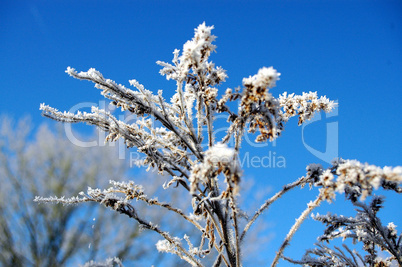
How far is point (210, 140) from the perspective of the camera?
2033 mm

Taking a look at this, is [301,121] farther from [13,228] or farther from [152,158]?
[13,228]

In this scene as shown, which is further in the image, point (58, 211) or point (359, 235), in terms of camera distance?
point (58, 211)

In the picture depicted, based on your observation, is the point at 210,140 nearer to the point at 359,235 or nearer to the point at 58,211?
the point at 359,235

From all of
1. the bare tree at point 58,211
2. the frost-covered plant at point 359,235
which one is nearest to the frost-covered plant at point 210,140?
the frost-covered plant at point 359,235

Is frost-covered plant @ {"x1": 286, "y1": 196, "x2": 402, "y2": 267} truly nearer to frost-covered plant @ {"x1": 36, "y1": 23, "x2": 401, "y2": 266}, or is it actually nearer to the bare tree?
frost-covered plant @ {"x1": 36, "y1": 23, "x2": 401, "y2": 266}

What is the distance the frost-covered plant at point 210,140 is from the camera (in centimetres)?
150

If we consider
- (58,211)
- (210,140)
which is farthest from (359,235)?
(58,211)

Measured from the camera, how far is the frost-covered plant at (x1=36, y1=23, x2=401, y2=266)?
1.50m

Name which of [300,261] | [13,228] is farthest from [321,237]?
[13,228]

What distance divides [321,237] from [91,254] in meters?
8.24

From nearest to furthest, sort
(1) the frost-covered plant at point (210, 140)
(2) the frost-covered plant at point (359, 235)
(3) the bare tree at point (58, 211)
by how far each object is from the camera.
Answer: (1) the frost-covered plant at point (210, 140), (2) the frost-covered plant at point (359, 235), (3) the bare tree at point (58, 211)

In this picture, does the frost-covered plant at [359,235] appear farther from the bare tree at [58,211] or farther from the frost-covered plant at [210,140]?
the bare tree at [58,211]

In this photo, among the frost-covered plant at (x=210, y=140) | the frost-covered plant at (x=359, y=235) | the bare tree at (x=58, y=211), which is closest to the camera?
the frost-covered plant at (x=210, y=140)

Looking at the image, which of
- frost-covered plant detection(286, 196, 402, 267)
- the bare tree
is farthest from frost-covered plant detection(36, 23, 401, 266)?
the bare tree
